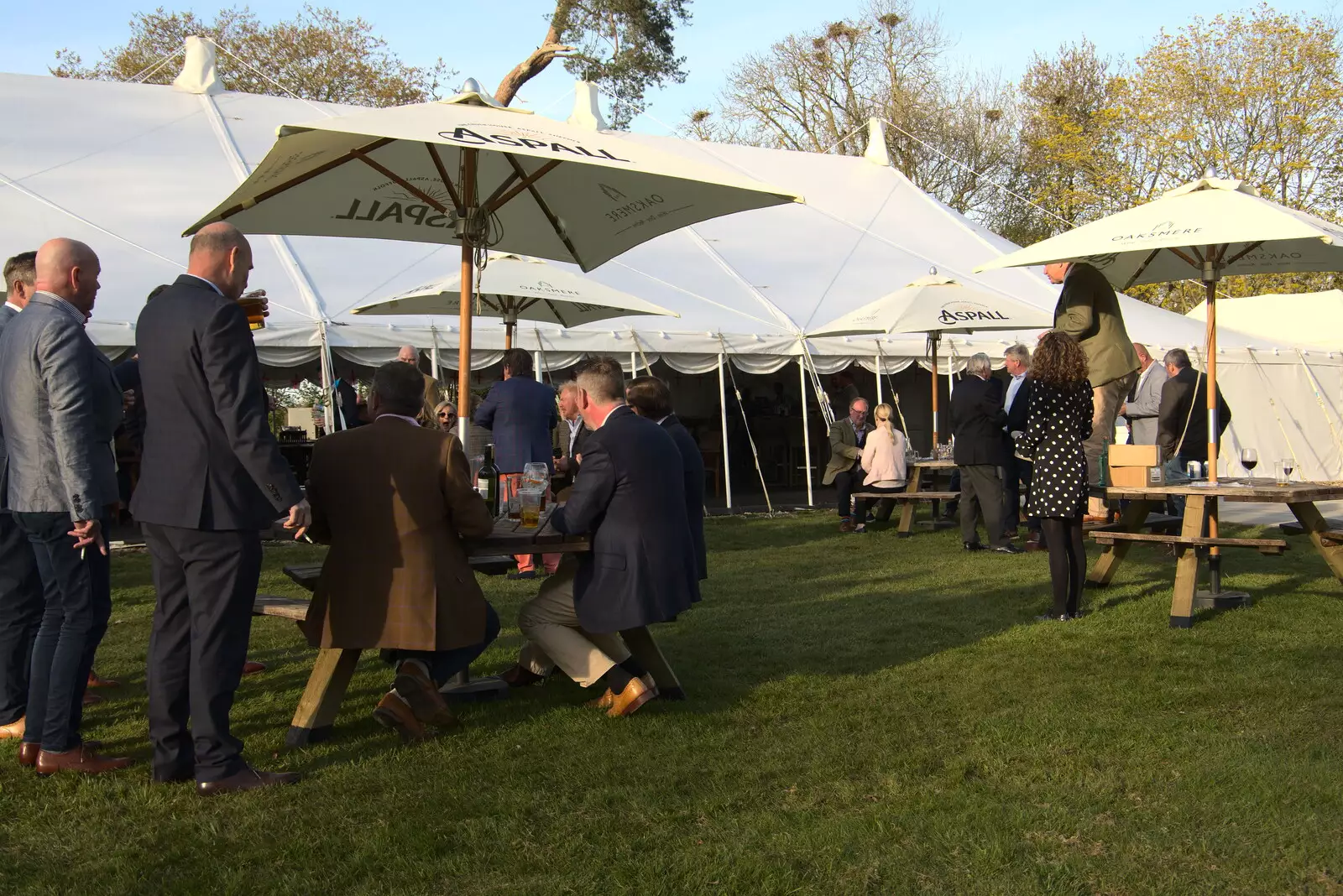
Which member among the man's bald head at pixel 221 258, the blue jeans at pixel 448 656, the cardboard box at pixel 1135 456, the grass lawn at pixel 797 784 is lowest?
the grass lawn at pixel 797 784

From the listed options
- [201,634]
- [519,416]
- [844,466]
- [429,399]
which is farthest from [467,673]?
[844,466]

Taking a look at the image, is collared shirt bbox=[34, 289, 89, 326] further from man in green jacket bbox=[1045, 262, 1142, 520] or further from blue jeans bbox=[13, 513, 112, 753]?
man in green jacket bbox=[1045, 262, 1142, 520]

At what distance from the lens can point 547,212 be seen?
633cm

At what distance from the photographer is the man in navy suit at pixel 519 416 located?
877cm

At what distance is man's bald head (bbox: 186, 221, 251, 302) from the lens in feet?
12.5

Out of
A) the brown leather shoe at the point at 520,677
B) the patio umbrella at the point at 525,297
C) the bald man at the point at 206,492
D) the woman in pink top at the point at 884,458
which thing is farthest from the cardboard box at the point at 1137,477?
the bald man at the point at 206,492

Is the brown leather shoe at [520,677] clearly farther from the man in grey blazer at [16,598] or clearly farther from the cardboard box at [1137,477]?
the cardboard box at [1137,477]

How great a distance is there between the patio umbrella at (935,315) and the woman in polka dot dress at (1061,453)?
518cm

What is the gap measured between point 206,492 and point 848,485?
938 centimetres

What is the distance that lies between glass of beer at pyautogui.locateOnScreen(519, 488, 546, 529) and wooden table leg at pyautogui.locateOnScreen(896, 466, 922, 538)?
7.17m

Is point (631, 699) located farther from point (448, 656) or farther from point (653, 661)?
point (448, 656)

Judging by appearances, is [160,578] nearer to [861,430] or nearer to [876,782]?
[876,782]

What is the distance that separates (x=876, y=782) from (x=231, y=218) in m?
4.25

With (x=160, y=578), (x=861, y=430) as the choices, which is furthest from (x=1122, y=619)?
(x=861, y=430)
